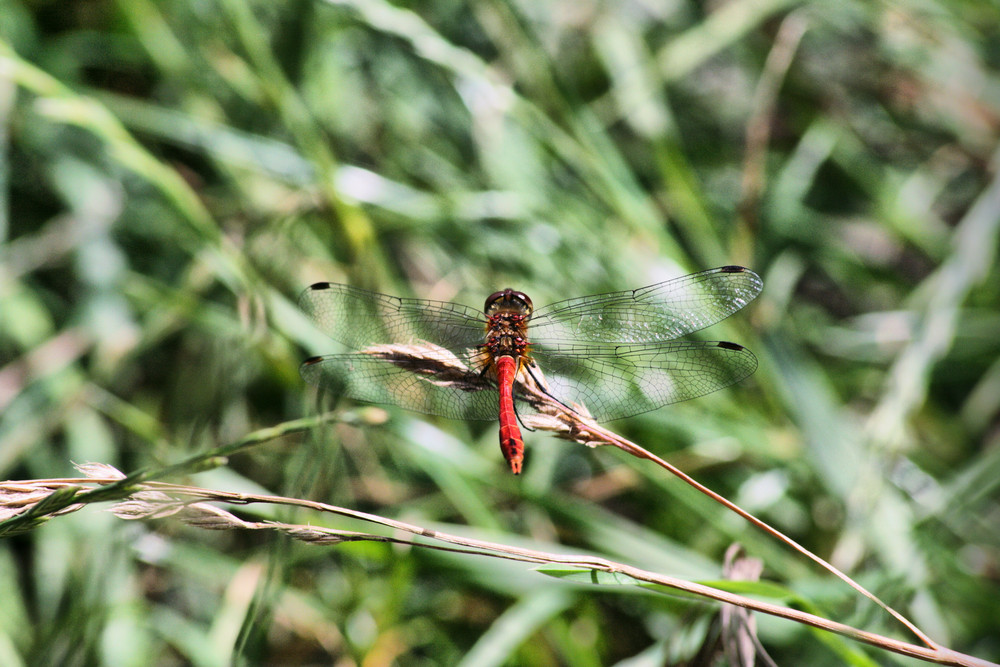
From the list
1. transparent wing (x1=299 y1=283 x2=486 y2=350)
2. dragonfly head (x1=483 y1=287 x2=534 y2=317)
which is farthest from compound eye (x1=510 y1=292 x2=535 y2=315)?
transparent wing (x1=299 y1=283 x2=486 y2=350)

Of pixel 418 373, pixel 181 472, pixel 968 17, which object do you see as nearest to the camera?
pixel 181 472

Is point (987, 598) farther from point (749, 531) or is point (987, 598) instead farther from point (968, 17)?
point (968, 17)

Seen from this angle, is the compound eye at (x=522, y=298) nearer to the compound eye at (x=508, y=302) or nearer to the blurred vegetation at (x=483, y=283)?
the compound eye at (x=508, y=302)

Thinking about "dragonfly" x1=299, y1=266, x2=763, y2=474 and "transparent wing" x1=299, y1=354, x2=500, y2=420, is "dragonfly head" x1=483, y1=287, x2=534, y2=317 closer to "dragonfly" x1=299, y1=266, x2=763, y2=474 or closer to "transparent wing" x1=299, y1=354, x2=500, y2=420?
"dragonfly" x1=299, y1=266, x2=763, y2=474

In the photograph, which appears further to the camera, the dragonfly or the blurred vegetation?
the blurred vegetation

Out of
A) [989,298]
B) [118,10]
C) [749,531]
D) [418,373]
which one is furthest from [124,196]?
[989,298]
